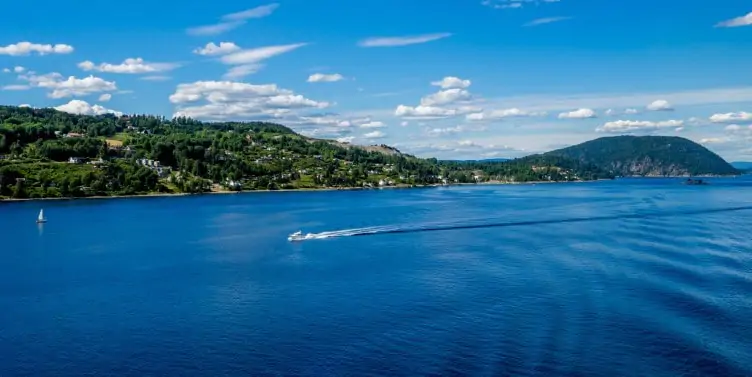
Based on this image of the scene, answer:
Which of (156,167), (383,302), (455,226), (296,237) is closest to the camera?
(383,302)

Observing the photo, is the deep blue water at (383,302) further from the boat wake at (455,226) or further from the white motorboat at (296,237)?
the boat wake at (455,226)

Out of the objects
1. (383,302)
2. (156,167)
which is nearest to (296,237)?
(383,302)

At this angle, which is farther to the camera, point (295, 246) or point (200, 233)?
point (200, 233)

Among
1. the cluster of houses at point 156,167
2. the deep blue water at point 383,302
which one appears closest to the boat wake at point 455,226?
the deep blue water at point 383,302

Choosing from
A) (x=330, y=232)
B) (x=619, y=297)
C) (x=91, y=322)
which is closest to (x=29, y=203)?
(x=330, y=232)

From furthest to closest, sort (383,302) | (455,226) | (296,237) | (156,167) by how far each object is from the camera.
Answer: (156,167), (455,226), (296,237), (383,302)

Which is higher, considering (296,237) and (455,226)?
→ (455,226)

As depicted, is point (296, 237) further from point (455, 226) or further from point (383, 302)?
point (383, 302)

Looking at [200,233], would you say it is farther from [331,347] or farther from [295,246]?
[331,347]
